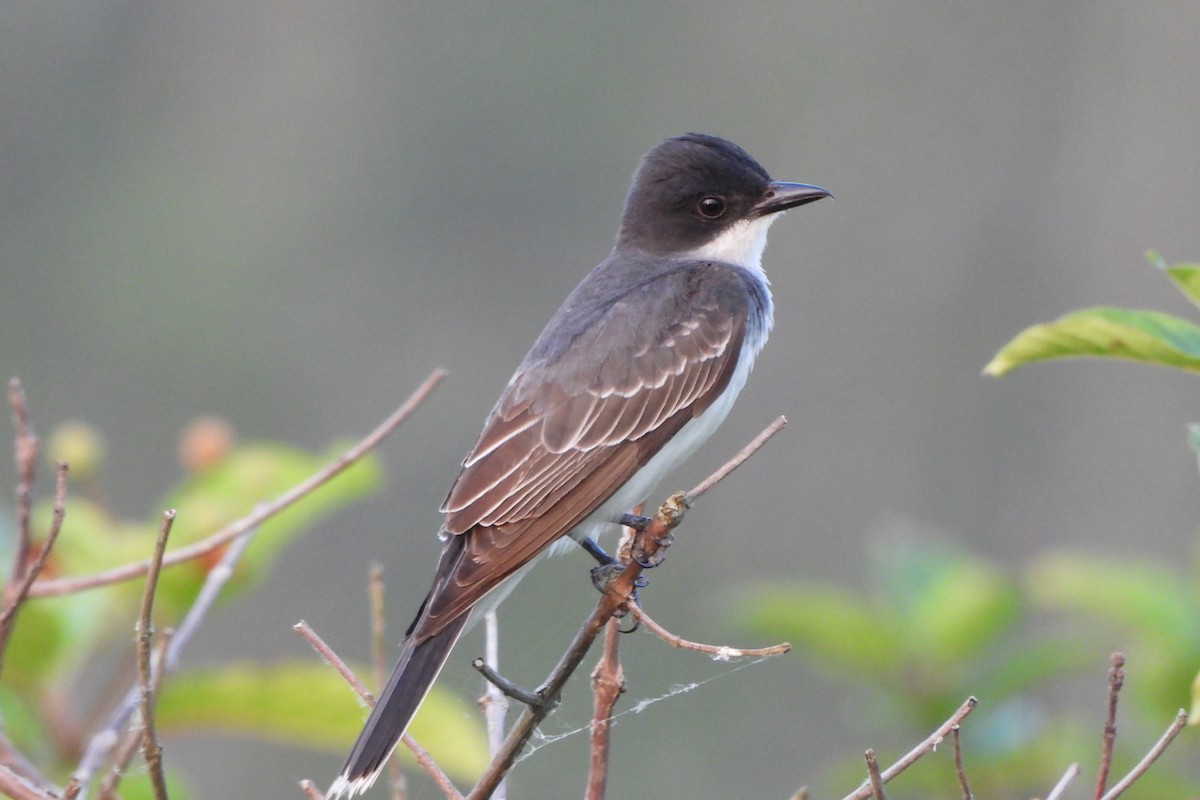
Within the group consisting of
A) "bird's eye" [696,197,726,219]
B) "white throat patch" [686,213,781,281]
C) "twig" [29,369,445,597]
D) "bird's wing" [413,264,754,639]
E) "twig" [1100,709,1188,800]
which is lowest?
"twig" [1100,709,1188,800]

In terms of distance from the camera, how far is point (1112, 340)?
8.57 feet

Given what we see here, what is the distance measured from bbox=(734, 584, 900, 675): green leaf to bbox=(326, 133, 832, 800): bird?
0.54 m

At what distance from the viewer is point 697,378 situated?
4.08m

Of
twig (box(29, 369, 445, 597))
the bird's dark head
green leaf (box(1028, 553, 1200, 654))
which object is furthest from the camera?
the bird's dark head

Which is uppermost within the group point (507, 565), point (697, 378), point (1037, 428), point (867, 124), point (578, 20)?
point (578, 20)

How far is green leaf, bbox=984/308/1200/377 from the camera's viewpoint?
2506mm

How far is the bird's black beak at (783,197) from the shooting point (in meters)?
4.40

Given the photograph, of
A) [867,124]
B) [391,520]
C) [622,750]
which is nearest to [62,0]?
[391,520]

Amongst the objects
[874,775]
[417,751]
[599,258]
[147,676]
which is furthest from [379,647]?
[599,258]

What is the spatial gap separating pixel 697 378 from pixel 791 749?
5.90m

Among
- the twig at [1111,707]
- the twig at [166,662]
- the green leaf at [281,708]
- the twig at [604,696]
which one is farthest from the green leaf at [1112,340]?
the green leaf at [281,708]

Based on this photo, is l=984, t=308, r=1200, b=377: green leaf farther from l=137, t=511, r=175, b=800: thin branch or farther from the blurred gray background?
the blurred gray background

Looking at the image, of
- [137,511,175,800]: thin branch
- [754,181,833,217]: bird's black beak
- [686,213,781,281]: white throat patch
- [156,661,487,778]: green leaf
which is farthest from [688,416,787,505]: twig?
[686,213,781,281]: white throat patch

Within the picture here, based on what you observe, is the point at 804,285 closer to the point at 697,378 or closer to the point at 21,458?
the point at 697,378
